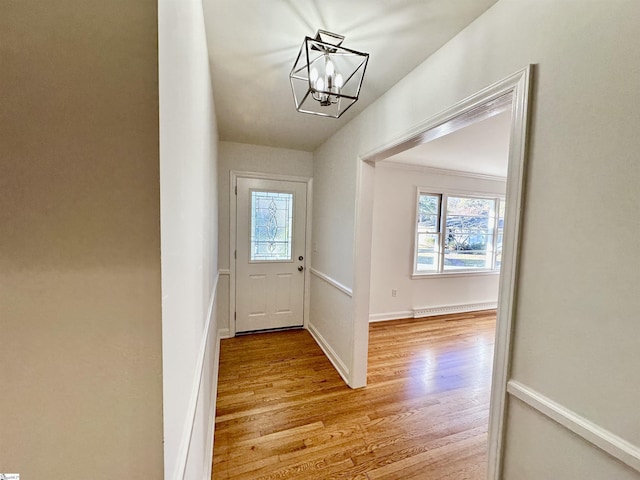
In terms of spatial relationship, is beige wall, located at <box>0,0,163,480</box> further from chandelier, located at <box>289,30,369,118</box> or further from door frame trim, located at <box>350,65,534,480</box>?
door frame trim, located at <box>350,65,534,480</box>

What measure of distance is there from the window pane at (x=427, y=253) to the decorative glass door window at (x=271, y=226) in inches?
82.9

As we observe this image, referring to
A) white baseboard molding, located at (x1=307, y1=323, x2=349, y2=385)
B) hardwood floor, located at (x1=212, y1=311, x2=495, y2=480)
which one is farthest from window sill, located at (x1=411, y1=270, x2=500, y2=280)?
white baseboard molding, located at (x1=307, y1=323, x2=349, y2=385)

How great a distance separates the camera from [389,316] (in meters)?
3.91

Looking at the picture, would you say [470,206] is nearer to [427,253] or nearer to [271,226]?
[427,253]

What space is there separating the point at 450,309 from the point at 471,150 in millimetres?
2596

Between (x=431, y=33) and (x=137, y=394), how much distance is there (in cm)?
180

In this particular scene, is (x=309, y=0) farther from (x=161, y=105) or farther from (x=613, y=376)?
(x=613, y=376)

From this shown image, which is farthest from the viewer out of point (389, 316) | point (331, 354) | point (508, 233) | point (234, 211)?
point (389, 316)

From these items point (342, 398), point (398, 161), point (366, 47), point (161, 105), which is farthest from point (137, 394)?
point (398, 161)

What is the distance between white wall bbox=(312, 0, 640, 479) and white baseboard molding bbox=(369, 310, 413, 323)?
2.82 metres

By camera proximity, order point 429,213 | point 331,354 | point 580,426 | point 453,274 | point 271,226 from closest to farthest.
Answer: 1. point 580,426
2. point 331,354
3. point 271,226
4. point 429,213
5. point 453,274

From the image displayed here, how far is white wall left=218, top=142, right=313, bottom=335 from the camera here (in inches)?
120

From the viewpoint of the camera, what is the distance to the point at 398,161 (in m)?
3.61

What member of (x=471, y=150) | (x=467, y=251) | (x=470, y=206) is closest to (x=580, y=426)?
(x=471, y=150)
